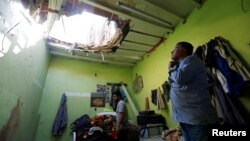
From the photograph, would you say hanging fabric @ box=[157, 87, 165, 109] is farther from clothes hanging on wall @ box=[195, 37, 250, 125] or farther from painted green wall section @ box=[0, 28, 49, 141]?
painted green wall section @ box=[0, 28, 49, 141]

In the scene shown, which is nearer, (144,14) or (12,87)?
(12,87)

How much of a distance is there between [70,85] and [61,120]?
960 mm

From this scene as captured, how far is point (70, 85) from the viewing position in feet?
14.3

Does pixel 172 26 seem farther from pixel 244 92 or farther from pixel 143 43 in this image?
pixel 244 92

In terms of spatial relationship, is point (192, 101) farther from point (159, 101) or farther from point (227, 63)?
point (159, 101)

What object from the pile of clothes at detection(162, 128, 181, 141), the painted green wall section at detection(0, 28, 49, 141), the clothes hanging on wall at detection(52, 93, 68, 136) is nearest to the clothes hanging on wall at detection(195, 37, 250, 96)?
the pile of clothes at detection(162, 128, 181, 141)

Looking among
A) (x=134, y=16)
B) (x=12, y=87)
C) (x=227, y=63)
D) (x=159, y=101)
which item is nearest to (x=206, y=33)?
(x=227, y=63)

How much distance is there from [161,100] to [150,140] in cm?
97

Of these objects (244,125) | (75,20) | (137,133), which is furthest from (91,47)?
(244,125)

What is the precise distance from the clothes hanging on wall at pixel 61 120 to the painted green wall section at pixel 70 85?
10 cm

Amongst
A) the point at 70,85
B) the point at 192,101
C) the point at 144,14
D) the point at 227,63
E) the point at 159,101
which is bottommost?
the point at 192,101

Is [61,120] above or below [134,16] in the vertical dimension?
below

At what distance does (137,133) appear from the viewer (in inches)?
124

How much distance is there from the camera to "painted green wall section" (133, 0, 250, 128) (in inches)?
84.9
